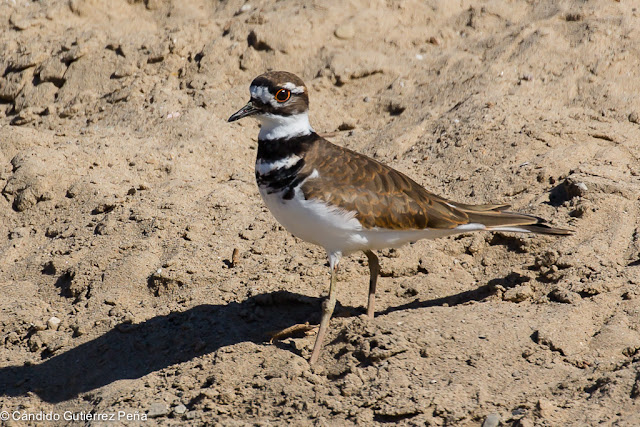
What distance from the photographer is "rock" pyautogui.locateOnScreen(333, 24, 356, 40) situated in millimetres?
8414

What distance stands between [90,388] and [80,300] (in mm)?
983

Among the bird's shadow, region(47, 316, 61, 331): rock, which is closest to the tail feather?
the bird's shadow

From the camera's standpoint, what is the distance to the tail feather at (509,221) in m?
5.24

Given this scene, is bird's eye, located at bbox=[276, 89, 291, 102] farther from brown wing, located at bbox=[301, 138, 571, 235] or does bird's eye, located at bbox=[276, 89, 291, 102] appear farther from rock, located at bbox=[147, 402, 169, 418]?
rock, located at bbox=[147, 402, 169, 418]

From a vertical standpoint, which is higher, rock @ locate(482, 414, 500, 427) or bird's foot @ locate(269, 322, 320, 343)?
rock @ locate(482, 414, 500, 427)

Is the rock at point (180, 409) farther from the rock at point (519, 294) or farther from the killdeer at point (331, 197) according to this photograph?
the rock at point (519, 294)

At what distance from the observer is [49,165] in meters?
6.93

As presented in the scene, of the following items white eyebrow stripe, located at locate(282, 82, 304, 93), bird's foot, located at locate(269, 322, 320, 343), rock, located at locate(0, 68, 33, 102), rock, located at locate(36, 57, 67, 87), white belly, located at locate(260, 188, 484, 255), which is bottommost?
bird's foot, located at locate(269, 322, 320, 343)

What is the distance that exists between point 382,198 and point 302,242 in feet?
4.40

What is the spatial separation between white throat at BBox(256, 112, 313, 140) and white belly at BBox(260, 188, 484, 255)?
40 cm

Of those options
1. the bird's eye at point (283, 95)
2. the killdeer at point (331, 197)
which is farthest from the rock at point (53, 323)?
the bird's eye at point (283, 95)

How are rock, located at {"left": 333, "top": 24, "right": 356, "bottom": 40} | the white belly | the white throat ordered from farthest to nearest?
rock, located at {"left": 333, "top": 24, "right": 356, "bottom": 40}
the white throat
the white belly

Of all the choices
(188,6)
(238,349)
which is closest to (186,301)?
(238,349)

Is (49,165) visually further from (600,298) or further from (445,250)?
(600,298)
